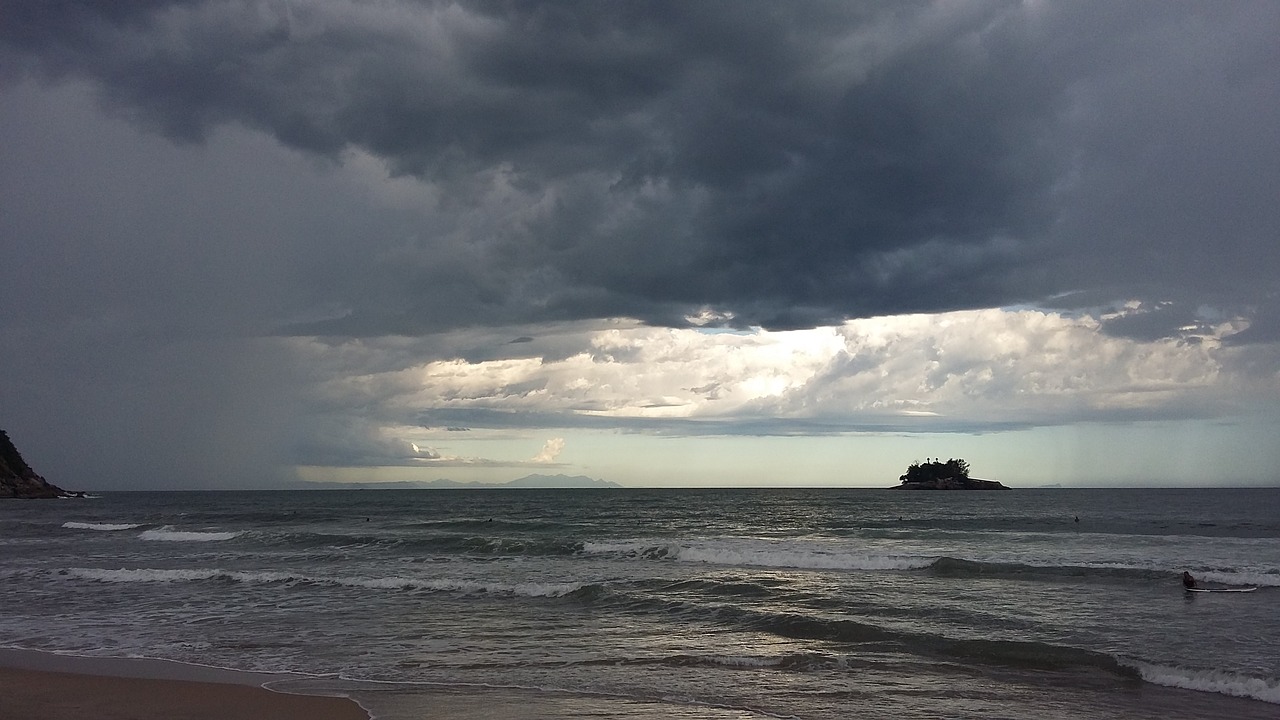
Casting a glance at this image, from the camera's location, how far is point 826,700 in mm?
11984

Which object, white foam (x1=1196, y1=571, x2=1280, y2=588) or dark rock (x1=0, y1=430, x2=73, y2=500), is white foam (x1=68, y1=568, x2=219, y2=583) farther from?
dark rock (x1=0, y1=430, x2=73, y2=500)

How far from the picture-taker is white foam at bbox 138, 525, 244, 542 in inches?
1874

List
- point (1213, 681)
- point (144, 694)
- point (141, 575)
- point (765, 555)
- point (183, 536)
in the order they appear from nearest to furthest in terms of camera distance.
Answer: point (144, 694) < point (1213, 681) < point (141, 575) < point (765, 555) < point (183, 536)

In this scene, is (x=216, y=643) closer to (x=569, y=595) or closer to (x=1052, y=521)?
(x=569, y=595)

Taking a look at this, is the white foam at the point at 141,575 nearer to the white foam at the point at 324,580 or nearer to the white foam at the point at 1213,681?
the white foam at the point at 324,580

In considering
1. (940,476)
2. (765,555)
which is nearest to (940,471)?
(940,476)

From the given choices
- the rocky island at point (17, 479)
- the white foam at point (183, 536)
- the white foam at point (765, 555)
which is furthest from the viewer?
the rocky island at point (17, 479)

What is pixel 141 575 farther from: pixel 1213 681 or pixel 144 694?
pixel 1213 681

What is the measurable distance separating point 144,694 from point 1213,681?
17.4 meters

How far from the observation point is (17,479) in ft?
458

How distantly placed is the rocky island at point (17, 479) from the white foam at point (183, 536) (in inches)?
4319

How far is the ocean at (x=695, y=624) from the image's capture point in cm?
1230

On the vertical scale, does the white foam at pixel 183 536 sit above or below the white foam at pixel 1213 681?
below

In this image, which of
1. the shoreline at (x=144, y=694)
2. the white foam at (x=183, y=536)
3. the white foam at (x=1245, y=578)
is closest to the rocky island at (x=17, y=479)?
the white foam at (x=183, y=536)
